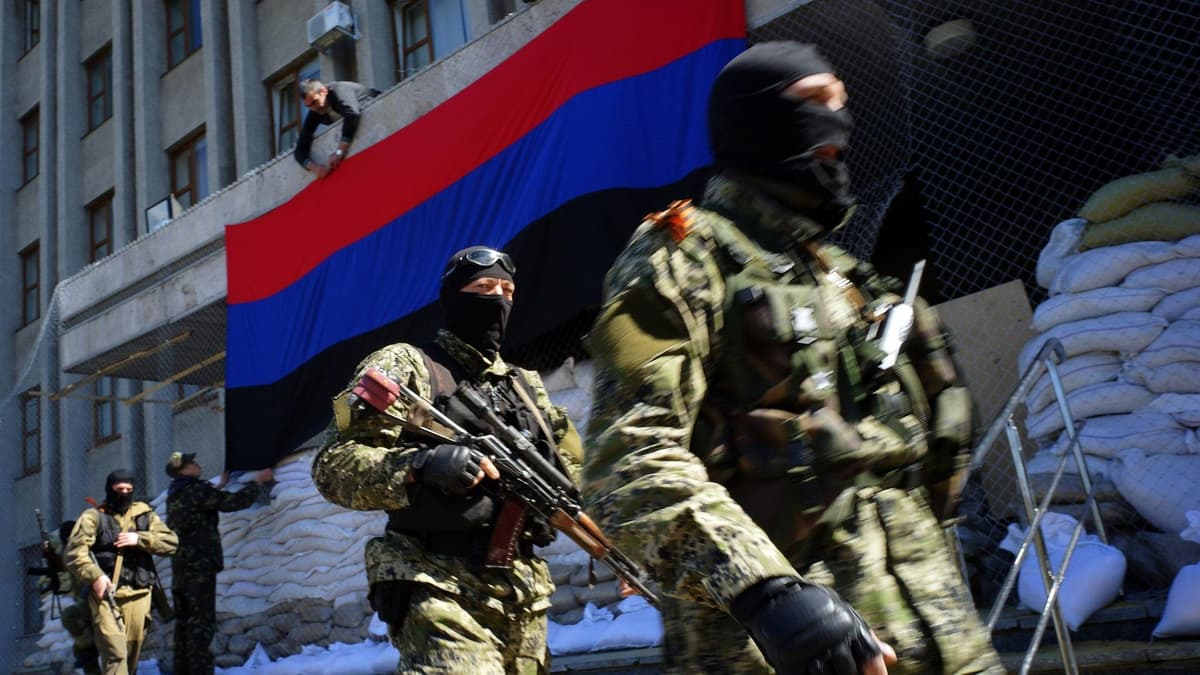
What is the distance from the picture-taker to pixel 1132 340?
4445 mm

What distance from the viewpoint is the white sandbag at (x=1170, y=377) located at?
14.0 ft

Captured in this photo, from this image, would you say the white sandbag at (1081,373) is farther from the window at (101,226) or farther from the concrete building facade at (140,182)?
the window at (101,226)

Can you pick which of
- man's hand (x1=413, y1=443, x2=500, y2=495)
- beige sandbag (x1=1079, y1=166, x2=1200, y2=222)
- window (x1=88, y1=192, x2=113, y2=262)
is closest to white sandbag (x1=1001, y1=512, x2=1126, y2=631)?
beige sandbag (x1=1079, y1=166, x2=1200, y2=222)

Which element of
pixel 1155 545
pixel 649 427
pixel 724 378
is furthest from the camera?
pixel 1155 545

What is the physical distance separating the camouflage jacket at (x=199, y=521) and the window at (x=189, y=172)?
7021mm

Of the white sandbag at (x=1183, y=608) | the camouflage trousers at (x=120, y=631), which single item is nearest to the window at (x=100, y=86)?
the camouflage trousers at (x=120, y=631)

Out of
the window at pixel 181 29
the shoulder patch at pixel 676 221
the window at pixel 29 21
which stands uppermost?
the window at pixel 29 21

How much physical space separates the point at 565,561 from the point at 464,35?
21.5 feet

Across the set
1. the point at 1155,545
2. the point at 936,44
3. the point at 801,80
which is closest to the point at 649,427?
the point at 801,80

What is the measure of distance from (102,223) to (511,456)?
49.1 ft

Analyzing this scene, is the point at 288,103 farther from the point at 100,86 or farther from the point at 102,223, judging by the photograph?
the point at 100,86

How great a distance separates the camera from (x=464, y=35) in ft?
35.7

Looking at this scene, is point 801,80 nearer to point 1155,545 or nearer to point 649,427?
point 649,427

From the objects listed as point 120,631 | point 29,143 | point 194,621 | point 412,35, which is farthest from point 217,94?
point 120,631
